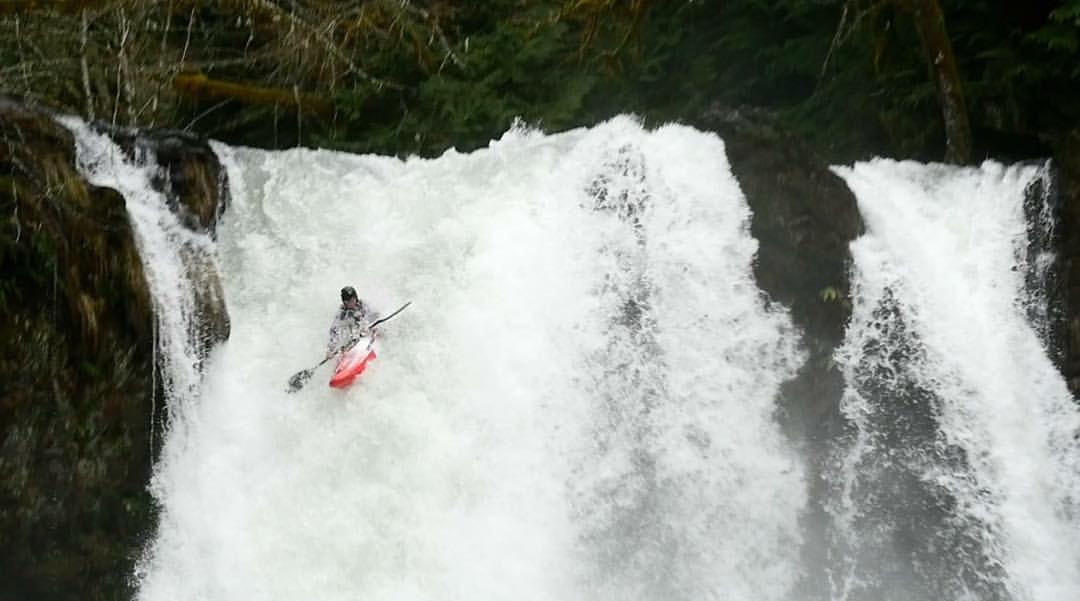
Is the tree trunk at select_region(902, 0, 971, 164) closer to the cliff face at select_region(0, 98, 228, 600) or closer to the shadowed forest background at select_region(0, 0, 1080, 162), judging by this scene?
the shadowed forest background at select_region(0, 0, 1080, 162)

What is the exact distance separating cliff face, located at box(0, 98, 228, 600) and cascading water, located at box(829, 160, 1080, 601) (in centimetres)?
582

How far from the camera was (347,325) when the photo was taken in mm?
7859

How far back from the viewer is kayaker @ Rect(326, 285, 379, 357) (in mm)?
7805

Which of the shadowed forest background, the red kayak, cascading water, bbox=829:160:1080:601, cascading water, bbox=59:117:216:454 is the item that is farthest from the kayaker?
cascading water, bbox=829:160:1080:601

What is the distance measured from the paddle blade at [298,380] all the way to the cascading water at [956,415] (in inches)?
179

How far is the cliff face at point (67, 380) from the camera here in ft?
22.3

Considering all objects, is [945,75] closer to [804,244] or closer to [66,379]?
[804,244]

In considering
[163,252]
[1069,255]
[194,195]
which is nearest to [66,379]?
[163,252]

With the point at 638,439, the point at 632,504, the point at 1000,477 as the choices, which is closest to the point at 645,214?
the point at 638,439

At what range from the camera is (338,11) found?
938 centimetres

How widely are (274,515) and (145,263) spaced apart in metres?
2.42

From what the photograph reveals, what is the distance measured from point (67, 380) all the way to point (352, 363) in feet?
7.18

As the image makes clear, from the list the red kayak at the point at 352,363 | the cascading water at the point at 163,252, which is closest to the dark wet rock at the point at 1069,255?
the red kayak at the point at 352,363

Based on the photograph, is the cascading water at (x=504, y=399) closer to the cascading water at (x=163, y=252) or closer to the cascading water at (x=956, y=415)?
the cascading water at (x=163, y=252)
